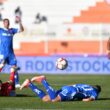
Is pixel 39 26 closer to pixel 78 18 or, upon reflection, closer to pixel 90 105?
pixel 78 18

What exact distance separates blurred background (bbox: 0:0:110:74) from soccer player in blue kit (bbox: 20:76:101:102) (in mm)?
16702

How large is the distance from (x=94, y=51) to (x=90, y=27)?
138 centimetres

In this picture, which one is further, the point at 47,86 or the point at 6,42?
the point at 6,42

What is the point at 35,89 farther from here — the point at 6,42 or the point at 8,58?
the point at 6,42

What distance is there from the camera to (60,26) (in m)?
32.5

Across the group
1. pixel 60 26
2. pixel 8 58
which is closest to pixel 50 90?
pixel 8 58

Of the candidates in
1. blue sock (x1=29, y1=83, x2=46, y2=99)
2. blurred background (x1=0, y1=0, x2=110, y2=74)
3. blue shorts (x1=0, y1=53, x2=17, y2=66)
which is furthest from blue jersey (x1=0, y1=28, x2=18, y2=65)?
blurred background (x1=0, y1=0, x2=110, y2=74)

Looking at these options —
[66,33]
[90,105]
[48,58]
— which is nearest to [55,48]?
[66,33]

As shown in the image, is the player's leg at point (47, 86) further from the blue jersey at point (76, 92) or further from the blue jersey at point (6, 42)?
the blue jersey at point (6, 42)

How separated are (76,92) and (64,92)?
238mm

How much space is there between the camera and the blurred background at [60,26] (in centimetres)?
Result: 3238

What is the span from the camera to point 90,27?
32.6 m

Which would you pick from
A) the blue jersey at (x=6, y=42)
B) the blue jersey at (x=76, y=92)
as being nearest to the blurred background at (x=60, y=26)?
the blue jersey at (x=6, y=42)

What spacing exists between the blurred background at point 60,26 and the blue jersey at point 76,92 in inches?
657
